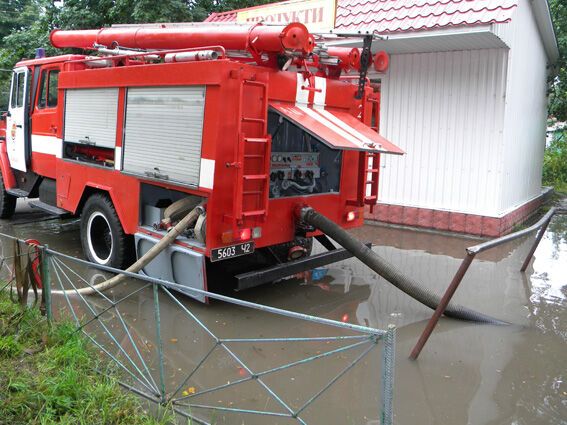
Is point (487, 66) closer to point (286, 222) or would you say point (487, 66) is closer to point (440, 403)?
point (286, 222)

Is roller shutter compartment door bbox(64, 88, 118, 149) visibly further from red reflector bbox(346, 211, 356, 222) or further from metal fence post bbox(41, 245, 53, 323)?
red reflector bbox(346, 211, 356, 222)

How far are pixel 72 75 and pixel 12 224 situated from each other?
351 centimetres

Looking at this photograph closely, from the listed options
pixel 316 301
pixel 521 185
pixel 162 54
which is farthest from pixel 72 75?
pixel 521 185

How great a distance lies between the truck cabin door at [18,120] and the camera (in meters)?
8.10

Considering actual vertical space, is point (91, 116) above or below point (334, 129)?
above

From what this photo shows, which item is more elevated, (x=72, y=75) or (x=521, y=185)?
(x=72, y=75)

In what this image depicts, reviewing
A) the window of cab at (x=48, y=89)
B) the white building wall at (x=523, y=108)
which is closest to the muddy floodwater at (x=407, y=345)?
the window of cab at (x=48, y=89)

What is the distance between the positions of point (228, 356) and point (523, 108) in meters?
8.57

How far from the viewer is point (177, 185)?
527 centimetres

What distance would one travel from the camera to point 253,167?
5078mm

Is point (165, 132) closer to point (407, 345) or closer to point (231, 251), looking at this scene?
point (231, 251)

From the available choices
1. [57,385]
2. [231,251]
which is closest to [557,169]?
[231,251]

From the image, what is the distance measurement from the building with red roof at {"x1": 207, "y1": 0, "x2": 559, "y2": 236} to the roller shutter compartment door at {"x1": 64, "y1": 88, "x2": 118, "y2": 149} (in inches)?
158

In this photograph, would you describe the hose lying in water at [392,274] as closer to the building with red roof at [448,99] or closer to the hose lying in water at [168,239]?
the hose lying in water at [168,239]
